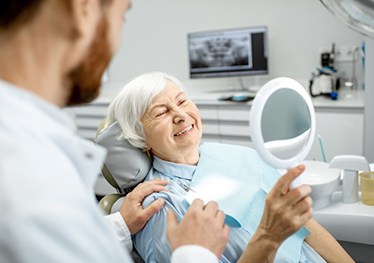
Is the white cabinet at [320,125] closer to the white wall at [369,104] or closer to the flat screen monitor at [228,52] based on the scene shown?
the white wall at [369,104]

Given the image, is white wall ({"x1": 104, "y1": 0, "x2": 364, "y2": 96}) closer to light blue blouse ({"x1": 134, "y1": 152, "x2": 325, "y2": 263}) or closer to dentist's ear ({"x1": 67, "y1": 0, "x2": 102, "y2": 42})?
light blue blouse ({"x1": 134, "y1": 152, "x2": 325, "y2": 263})

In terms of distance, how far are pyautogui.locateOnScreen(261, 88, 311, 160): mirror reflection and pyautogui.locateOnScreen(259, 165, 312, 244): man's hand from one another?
0.12m

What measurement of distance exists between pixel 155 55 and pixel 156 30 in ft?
0.77

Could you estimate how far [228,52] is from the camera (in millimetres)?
3621

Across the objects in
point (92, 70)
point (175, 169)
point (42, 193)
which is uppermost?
point (92, 70)

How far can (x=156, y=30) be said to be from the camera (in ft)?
13.7

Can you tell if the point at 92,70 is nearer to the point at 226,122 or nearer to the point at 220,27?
the point at 226,122

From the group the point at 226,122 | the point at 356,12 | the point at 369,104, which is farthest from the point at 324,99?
the point at 356,12

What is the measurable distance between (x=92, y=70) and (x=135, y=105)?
904 mm

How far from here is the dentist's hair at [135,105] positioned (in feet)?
5.27

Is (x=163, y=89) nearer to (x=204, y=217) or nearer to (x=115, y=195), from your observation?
(x=115, y=195)

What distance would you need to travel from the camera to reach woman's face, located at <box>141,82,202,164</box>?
1.60 meters

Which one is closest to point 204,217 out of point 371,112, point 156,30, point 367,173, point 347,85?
point 367,173

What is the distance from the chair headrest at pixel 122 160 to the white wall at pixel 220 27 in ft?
7.69
